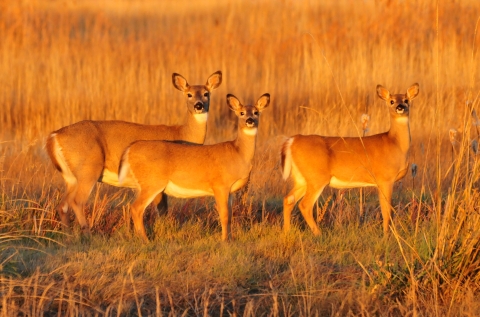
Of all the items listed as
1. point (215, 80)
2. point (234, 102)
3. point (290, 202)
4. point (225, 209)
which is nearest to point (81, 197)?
point (225, 209)

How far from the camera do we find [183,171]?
809 centimetres

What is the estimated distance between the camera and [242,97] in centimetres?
1549

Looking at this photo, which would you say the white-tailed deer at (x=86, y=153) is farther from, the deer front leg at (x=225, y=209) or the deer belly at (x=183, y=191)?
the deer front leg at (x=225, y=209)

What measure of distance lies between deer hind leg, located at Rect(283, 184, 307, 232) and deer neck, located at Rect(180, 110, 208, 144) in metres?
1.32

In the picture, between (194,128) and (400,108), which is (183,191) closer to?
(194,128)

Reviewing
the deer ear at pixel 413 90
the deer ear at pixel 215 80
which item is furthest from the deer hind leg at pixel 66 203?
the deer ear at pixel 413 90

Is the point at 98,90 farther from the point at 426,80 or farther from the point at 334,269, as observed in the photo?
the point at 334,269

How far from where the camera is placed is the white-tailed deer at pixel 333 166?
845 centimetres

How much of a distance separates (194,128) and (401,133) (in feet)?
7.22

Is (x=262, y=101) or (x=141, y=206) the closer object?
(x=141, y=206)

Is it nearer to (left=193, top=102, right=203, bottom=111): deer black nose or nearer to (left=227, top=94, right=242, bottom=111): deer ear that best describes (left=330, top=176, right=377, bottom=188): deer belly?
(left=227, top=94, right=242, bottom=111): deer ear

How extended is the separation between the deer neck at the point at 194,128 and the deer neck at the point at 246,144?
1.08 meters

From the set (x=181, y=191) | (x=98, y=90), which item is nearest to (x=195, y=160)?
(x=181, y=191)

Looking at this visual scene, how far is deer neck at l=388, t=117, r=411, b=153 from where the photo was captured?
8819 millimetres
